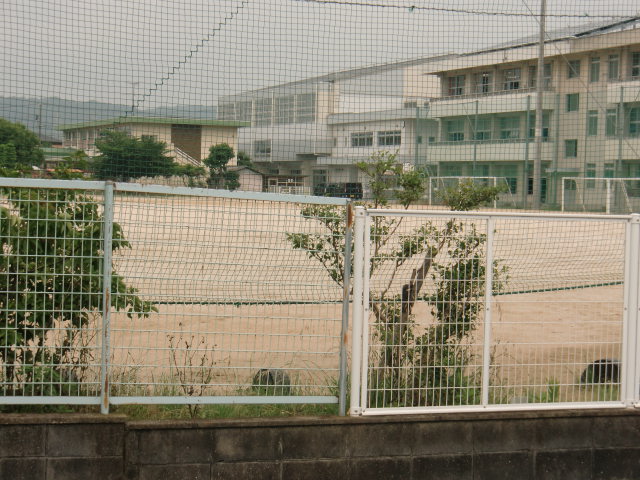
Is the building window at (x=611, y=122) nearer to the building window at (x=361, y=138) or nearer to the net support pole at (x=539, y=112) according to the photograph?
the net support pole at (x=539, y=112)

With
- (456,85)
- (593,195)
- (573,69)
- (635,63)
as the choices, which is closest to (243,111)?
(456,85)

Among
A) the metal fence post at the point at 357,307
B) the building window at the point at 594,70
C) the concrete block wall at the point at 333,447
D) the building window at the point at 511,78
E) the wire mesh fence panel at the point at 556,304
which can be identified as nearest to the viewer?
the concrete block wall at the point at 333,447

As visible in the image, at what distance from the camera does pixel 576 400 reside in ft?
16.7

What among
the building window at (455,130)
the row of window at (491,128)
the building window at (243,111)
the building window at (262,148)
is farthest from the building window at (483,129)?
the building window at (243,111)

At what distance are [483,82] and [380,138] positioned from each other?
62.6 inches

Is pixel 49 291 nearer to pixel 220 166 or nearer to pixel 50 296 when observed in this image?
pixel 50 296

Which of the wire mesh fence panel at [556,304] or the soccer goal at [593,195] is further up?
the soccer goal at [593,195]

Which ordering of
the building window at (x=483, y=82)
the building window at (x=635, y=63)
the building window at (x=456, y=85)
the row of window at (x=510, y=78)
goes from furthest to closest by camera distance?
the building window at (x=635, y=63)
the building window at (x=483, y=82)
the row of window at (x=510, y=78)
the building window at (x=456, y=85)

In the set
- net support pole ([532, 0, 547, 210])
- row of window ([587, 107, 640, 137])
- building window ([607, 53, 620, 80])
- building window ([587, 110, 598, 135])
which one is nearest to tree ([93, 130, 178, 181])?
net support pole ([532, 0, 547, 210])

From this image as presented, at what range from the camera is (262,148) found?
7.21 meters

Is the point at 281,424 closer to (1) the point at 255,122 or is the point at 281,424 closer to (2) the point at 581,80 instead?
(1) the point at 255,122

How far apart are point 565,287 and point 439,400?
3.68ft

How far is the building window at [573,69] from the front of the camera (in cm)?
983

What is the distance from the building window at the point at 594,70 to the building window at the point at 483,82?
4.32ft
